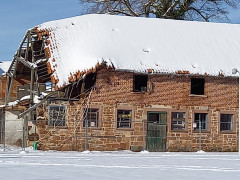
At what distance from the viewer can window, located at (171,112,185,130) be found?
3102cm

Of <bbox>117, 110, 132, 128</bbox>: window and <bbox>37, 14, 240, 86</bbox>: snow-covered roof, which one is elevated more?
<bbox>37, 14, 240, 86</bbox>: snow-covered roof

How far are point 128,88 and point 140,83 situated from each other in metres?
1.49

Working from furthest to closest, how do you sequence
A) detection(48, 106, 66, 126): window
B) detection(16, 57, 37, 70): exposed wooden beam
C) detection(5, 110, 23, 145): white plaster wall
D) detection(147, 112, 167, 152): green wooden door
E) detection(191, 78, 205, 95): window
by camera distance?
detection(5, 110, 23, 145): white plaster wall, detection(191, 78, 205, 95): window, detection(16, 57, 37, 70): exposed wooden beam, detection(147, 112, 167, 152): green wooden door, detection(48, 106, 66, 126): window

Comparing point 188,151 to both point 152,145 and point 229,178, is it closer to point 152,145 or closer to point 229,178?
point 152,145

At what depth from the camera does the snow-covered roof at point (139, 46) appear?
29.9m

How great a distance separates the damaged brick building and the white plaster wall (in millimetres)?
3515

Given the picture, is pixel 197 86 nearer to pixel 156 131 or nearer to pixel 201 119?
pixel 201 119

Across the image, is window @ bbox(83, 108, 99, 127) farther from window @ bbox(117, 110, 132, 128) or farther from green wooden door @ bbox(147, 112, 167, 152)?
green wooden door @ bbox(147, 112, 167, 152)

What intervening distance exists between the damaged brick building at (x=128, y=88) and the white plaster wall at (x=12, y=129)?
3.52 m

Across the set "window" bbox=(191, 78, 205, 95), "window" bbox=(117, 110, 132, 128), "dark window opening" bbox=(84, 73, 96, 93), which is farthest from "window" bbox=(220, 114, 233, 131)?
"dark window opening" bbox=(84, 73, 96, 93)

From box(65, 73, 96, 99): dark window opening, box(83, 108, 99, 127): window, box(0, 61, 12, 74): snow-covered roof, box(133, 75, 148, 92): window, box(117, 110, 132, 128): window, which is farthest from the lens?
box(0, 61, 12, 74): snow-covered roof

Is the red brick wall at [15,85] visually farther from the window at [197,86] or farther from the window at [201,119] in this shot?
the window at [201,119]

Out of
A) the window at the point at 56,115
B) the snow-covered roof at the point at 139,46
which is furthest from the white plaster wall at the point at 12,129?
the snow-covered roof at the point at 139,46

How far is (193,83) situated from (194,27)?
15.5ft
